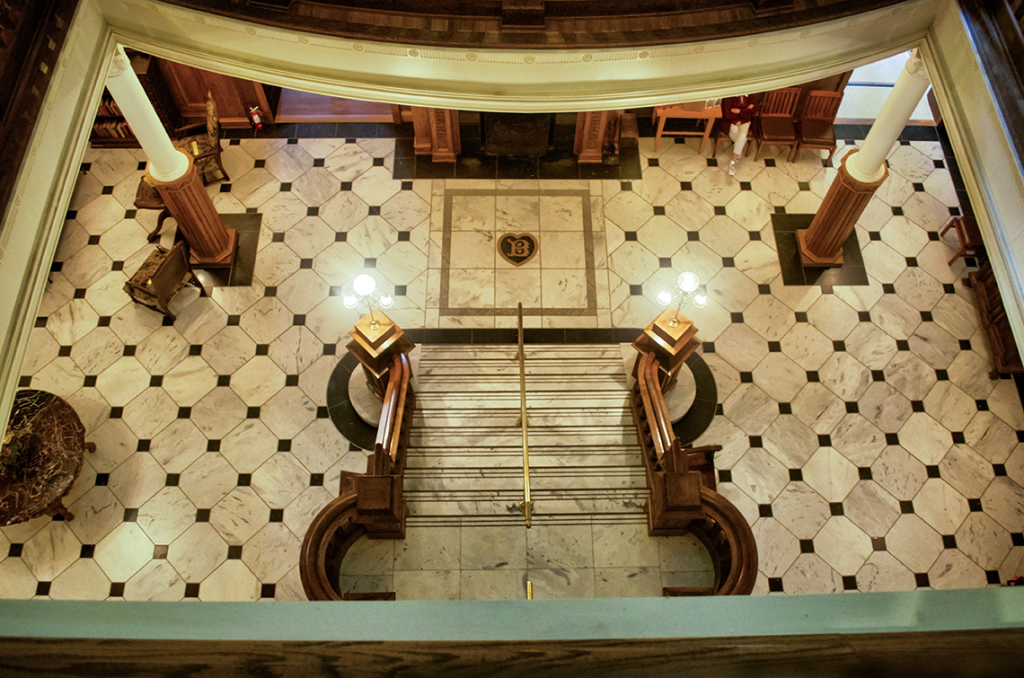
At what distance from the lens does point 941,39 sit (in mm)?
5520

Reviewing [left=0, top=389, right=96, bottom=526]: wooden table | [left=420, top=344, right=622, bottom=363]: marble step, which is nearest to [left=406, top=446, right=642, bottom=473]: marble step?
[left=420, top=344, right=622, bottom=363]: marble step

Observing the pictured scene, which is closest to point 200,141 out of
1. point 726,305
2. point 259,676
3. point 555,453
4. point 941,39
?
point 555,453

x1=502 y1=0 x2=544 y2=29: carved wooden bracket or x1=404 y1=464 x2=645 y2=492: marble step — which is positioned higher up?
x1=502 y1=0 x2=544 y2=29: carved wooden bracket

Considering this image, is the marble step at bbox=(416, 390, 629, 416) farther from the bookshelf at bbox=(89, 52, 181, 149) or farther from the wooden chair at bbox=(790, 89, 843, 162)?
the bookshelf at bbox=(89, 52, 181, 149)

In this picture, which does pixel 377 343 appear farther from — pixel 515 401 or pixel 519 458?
pixel 519 458

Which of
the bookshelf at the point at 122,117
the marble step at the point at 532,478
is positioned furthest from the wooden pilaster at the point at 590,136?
the bookshelf at the point at 122,117

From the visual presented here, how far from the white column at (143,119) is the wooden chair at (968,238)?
8.42 meters

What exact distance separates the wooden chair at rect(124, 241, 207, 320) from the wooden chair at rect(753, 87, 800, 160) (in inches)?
272

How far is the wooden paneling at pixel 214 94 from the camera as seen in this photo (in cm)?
848

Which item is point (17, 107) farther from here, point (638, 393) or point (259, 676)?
point (638, 393)

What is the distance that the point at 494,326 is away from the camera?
7793 millimetres

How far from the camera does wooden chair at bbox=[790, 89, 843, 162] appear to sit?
851cm

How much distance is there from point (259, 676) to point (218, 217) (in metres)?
7.37

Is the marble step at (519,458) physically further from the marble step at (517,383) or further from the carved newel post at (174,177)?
the carved newel post at (174,177)
